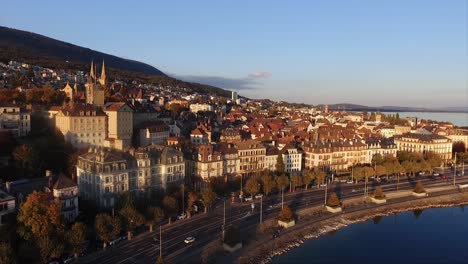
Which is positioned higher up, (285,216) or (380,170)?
(380,170)

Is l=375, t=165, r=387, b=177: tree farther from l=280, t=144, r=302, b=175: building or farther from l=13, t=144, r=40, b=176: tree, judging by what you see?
l=13, t=144, r=40, b=176: tree

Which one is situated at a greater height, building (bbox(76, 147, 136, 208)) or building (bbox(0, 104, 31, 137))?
building (bbox(0, 104, 31, 137))

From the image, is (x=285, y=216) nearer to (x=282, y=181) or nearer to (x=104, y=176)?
Answer: (x=282, y=181)

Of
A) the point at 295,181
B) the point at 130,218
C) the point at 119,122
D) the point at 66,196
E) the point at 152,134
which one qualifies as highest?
the point at 119,122

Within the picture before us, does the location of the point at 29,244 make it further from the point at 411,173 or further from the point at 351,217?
the point at 411,173

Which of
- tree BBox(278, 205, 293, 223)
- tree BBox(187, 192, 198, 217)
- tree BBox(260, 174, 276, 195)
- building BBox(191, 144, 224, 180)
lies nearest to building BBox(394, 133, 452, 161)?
tree BBox(260, 174, 276, 195)

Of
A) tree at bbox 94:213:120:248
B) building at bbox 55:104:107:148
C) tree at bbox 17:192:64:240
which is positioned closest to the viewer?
tree at bbox 17:192:64:240

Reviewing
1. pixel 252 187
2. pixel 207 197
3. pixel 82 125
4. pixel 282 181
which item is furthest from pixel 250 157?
pixel 82 125

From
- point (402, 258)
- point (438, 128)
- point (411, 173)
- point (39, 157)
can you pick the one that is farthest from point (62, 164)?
point (438, 128)
